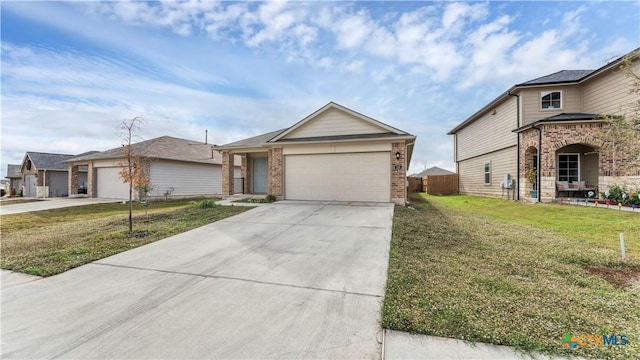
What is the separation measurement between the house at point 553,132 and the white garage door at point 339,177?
7409 mm

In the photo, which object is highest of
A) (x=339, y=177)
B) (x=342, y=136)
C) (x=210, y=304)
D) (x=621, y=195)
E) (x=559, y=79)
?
(x=559, y=79)

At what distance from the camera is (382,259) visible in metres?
4.70

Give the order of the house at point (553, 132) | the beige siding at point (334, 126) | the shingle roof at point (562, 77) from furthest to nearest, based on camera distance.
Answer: the shingle roof at point (562, 77) < the beige siding at point (334, 126) < the house at point (553, 132)

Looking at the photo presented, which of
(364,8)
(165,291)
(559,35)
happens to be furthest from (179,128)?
(559,35)

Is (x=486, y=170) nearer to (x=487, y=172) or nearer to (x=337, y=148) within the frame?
(x=487, y=172)

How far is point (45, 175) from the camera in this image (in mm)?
25297

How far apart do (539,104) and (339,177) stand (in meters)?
11.8

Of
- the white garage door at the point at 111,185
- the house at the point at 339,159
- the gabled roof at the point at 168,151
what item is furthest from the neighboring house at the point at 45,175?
the house at the point at 339,159

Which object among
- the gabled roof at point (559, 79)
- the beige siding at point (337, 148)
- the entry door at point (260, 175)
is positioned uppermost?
the gabled roof at point (559, 79)

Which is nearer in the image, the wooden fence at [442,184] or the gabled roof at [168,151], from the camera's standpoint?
the gabled roof at [168,151]

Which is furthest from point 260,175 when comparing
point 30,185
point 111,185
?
point 30,185

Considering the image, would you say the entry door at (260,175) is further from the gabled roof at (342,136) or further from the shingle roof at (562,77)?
the shingle roof at (562,77)

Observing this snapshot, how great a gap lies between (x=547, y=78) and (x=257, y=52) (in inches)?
636

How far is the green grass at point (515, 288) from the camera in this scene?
8.14 ft
